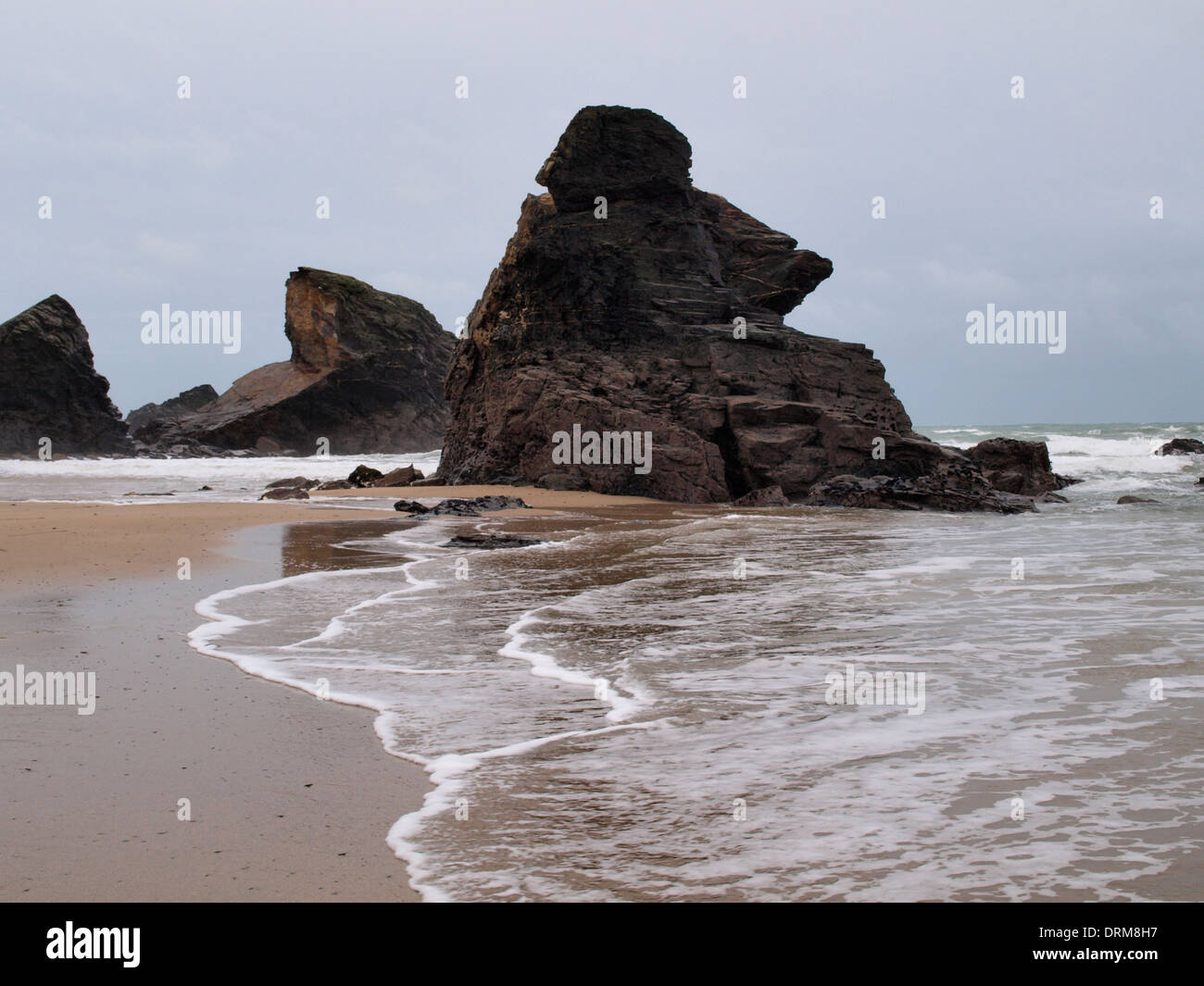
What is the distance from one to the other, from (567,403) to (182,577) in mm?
14276

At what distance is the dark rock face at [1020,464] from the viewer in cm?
2462

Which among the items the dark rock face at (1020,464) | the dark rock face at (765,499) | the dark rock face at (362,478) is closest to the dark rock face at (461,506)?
the dark rock face at (765,499)

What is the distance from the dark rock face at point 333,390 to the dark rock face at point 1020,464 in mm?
41649

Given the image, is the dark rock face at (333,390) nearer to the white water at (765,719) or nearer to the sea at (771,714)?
the sea at (771,714)

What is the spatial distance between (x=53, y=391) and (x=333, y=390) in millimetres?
15070

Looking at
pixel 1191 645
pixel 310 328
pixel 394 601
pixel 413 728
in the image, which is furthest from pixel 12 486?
pixel 310 328

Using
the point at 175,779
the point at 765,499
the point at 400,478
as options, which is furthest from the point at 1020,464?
the point at 175,779

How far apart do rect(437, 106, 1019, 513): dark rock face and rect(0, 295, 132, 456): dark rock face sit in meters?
35.3

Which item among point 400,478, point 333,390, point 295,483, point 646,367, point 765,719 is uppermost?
point 333,390

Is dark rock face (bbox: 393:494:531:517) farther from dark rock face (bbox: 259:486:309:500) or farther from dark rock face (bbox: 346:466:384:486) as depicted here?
dark rock face (bbox: 346:466:384:486)

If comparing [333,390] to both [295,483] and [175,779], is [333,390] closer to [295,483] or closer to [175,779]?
[295,483]

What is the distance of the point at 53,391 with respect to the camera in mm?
51500

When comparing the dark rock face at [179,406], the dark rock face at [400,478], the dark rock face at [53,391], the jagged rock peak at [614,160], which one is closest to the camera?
the jagged rock peak at [614,160]

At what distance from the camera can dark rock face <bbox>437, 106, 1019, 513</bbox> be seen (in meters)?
21.4
